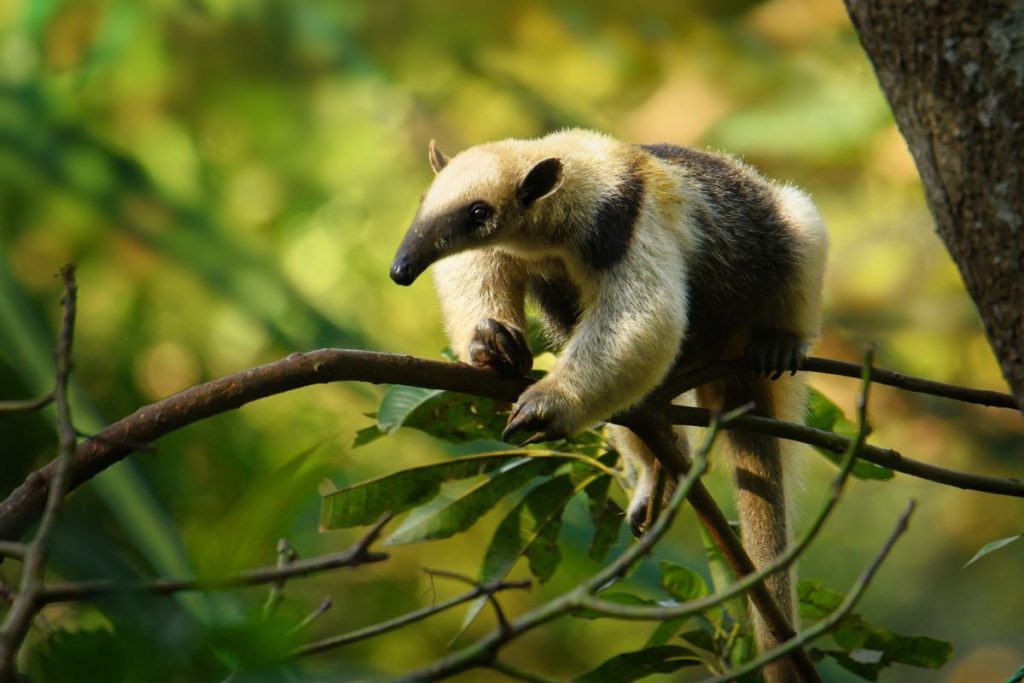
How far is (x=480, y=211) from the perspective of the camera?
205cm

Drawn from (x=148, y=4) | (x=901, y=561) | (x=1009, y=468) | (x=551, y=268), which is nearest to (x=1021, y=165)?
(x=551, y=268)

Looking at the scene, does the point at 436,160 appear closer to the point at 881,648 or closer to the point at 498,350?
the point at 498,350

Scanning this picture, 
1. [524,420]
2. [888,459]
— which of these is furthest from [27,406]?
[888,459]

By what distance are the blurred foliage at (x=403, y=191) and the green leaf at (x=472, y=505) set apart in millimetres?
183

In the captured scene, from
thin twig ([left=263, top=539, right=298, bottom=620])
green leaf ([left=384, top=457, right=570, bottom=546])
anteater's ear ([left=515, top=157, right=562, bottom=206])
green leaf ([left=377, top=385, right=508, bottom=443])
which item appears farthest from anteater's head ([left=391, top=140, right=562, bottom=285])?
thin twig ([left=263, top=539, right=298, bottom=620])

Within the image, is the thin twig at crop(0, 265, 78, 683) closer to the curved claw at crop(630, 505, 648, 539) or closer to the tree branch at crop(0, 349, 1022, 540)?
the tree branch at crop(0, 349, 1022, 540)

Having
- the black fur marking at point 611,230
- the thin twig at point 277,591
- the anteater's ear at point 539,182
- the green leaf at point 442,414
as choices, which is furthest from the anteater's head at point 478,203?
the thin twig at point 277,591

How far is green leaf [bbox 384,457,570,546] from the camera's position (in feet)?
6.01

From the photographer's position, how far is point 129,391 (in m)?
0.93

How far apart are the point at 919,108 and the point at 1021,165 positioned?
132mm

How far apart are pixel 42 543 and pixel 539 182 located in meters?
1.41

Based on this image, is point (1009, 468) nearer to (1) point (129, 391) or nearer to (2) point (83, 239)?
(2) point (83, 239)

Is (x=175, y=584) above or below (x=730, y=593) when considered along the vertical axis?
above

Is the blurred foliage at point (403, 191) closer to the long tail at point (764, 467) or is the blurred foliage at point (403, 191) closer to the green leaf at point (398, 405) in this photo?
the green leaf at point (398, 405)
